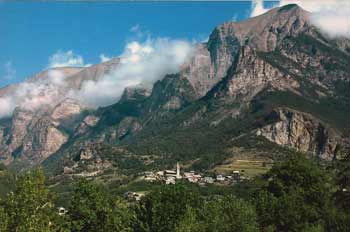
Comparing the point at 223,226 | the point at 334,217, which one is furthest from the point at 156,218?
the point at 334,217

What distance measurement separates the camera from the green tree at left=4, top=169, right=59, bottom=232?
6775 cm

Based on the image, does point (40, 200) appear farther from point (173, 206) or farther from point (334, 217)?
point (334, 217)

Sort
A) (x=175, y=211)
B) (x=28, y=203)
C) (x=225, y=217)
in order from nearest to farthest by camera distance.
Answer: (x=28, y=203)
(x=225, y=217)
(x=175, y=211)

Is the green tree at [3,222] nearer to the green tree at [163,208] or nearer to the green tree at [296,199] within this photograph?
the green tree at [163,208]

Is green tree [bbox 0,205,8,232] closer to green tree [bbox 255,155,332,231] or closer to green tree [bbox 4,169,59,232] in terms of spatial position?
green tree [bbox 4,169,59,232]

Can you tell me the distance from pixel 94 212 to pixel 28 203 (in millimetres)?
18306

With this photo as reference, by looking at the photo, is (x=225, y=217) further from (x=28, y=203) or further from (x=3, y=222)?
(x=3, y=222)

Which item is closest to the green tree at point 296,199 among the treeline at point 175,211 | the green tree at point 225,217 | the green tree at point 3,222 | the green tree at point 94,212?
the treeline at point 175,211

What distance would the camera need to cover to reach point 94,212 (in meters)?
86.9

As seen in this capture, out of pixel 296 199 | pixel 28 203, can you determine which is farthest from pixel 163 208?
pixel 28 203

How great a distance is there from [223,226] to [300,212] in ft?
63.2

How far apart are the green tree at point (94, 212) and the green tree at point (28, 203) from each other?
12.5 meters

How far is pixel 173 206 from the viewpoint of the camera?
90875 mm

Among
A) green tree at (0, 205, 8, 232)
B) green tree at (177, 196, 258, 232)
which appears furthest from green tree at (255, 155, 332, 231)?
green tree at (0, 205, 8, 232)
